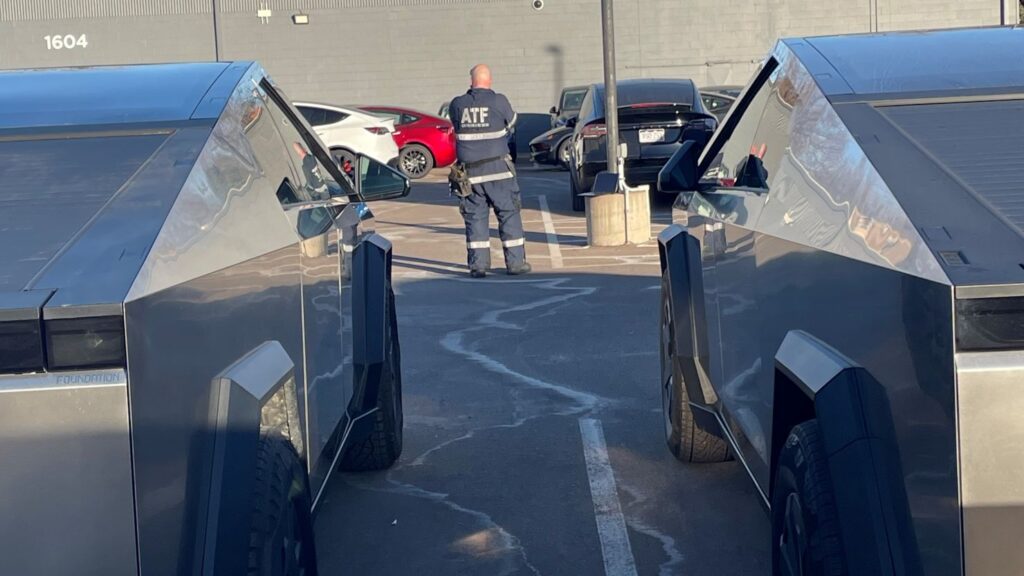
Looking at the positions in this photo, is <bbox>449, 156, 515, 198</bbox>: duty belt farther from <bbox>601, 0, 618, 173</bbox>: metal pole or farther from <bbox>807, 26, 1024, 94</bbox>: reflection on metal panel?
<bbox>807, 26, 1024, 94</bbox>: reflection on metal panel

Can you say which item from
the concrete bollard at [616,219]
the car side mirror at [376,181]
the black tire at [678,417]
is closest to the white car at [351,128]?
the concrete bollard at [616,219]

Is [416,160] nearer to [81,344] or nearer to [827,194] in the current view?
[827,194]

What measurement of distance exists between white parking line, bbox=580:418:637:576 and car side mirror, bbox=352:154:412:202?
1.54 meters

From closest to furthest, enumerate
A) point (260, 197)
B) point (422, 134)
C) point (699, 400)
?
point (260, 197)
point (699, 400)
point (422, 134)

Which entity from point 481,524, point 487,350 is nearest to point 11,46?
point 487,350

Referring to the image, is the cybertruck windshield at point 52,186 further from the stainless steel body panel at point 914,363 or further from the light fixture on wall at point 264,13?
the light fixture on wall at point 264,13

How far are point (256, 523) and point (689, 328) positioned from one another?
2.60 metres

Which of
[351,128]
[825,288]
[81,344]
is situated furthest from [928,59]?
[351,128]

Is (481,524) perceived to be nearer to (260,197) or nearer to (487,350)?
(260,197)

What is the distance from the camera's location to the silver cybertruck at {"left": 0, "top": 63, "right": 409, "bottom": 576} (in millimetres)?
2459

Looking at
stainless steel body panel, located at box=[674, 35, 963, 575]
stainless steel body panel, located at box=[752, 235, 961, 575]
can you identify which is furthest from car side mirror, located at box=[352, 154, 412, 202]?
stainless steel body panel, located at box=[752, 235, 961, 575]

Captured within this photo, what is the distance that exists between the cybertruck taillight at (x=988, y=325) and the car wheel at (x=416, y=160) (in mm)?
23874

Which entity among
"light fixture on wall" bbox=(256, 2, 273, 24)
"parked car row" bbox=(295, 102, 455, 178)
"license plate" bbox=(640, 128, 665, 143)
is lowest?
"license plate" bbox=(640, 128, 665, 143)

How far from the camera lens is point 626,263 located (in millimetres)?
12719
